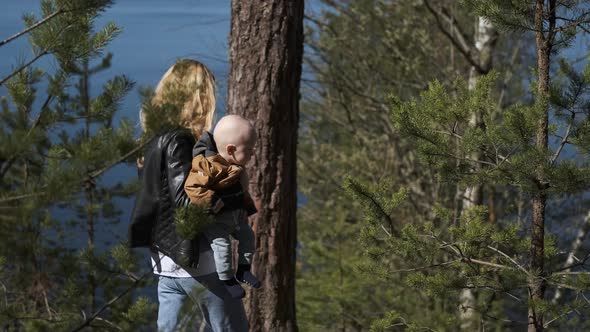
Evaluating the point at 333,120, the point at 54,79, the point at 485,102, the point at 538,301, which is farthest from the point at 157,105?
the point at 333,120

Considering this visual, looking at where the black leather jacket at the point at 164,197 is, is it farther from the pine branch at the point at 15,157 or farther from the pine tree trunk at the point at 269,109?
the pine tree trunk at the point at 269,109

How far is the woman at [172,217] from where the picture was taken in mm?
3471

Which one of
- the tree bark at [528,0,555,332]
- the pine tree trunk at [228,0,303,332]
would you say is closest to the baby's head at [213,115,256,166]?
the tree bark at [528,0,555,332]

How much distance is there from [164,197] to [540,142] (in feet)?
5.41

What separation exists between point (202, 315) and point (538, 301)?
148cm

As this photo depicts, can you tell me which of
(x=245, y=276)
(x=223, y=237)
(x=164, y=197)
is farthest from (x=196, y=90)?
(x=245, y=276)

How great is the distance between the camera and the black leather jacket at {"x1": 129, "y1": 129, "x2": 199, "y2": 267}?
348 centimetres

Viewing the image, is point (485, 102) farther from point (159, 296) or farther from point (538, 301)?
point (159, 296)

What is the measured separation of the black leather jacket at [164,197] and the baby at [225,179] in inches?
2.5

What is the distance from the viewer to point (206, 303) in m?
3.70

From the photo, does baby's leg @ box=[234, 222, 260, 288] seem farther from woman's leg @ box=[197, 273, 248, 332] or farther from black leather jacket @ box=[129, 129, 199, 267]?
black leather jacket @ box=[129, 129, 199, 267]

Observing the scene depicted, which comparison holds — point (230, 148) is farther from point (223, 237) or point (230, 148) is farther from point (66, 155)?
point (66, 155)

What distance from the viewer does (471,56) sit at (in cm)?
876

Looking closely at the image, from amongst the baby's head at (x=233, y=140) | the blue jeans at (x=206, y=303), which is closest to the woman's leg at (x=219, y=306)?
the blue jeans at (x=206, y=303)
